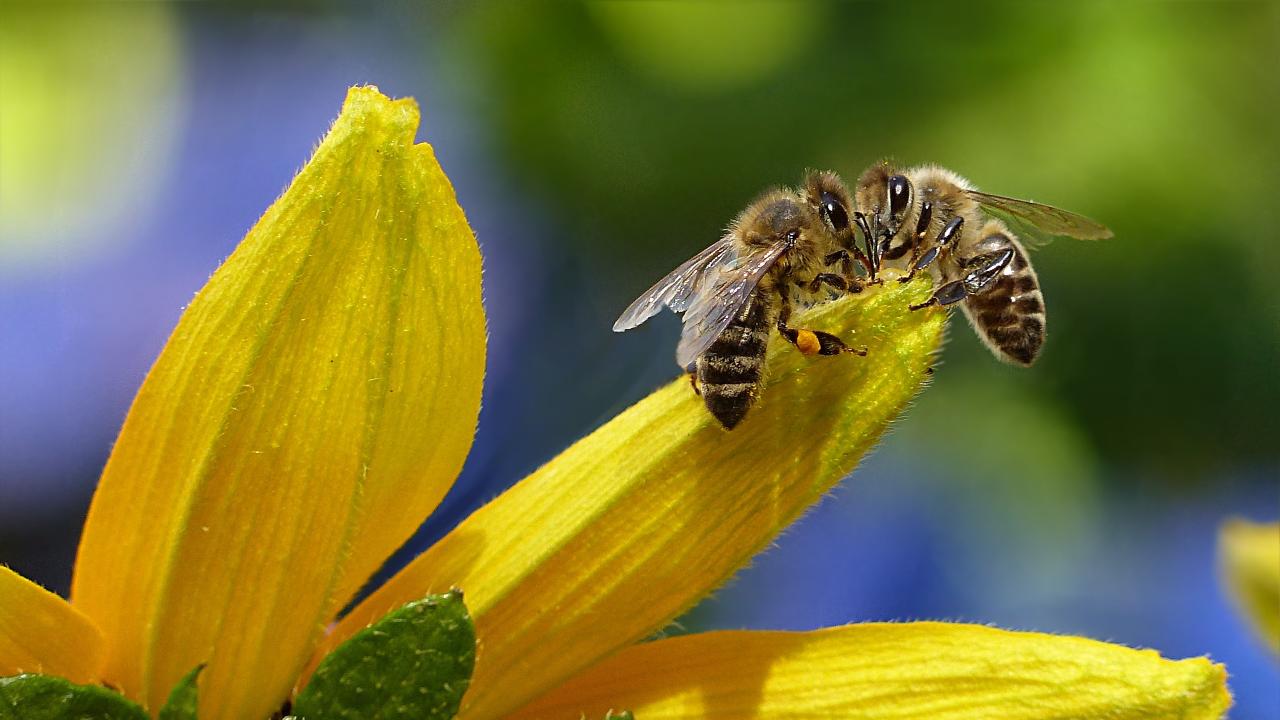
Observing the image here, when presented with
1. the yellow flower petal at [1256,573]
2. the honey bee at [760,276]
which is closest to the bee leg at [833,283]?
the honey bee at [760,276]

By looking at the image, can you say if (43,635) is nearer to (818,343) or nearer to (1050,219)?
(818,343)

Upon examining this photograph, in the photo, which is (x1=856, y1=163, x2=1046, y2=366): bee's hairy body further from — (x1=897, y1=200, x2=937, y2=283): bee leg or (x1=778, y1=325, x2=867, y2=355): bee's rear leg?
(x1=778, y1=325, x2=867, y2=355): bee's rear leg

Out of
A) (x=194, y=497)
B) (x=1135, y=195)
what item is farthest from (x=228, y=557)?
(x=1135, y=195)

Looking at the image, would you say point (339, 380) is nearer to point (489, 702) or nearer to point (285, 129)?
point (489, 702)

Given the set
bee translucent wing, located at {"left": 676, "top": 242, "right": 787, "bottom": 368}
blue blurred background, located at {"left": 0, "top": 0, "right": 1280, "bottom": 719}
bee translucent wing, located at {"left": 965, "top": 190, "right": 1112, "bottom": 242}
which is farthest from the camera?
blue blurred background, located at {"left": 0, "top": 0, "right": 1280, "bottom": 719}

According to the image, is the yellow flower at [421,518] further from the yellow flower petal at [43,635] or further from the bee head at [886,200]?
the bee head at [886,200]

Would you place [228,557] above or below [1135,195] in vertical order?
below

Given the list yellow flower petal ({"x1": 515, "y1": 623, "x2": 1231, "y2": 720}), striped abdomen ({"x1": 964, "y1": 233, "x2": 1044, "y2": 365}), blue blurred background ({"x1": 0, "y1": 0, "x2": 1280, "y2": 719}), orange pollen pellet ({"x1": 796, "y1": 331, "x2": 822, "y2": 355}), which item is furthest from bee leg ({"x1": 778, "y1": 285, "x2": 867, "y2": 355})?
blue blurred background ({"x1": 0, "y1": 0, "x2": 1280, "y2": 719})
